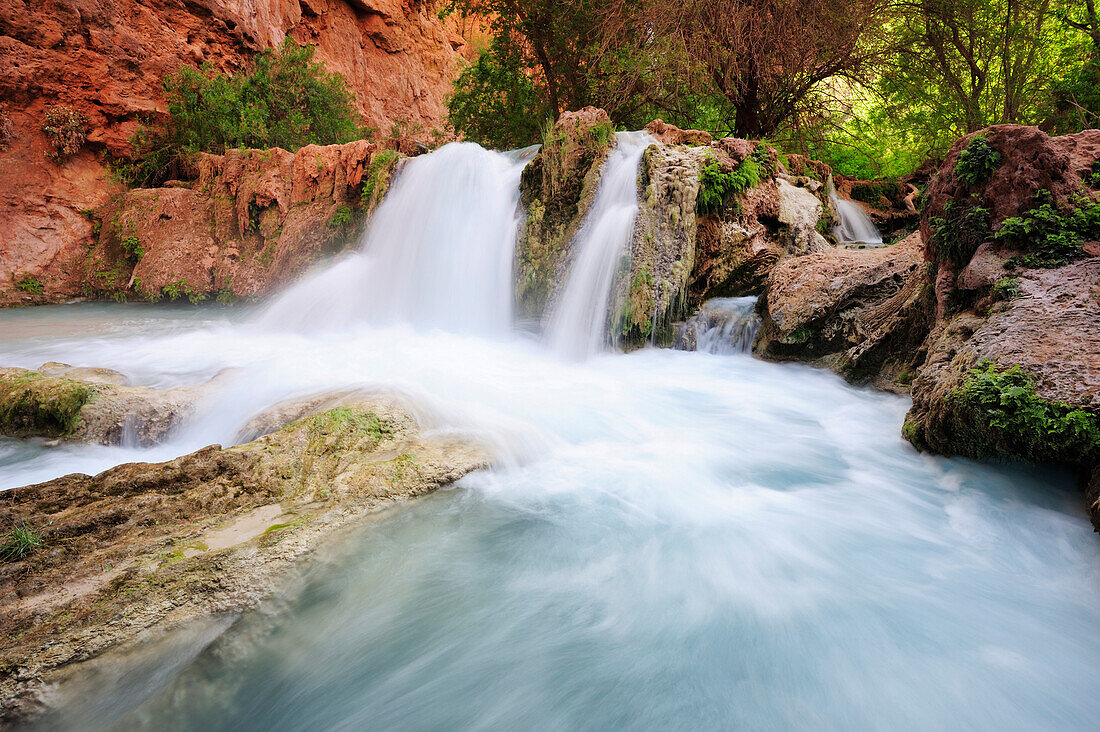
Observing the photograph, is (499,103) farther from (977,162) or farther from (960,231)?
(960,231)

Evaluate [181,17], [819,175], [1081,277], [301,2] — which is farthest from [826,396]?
[301,2]

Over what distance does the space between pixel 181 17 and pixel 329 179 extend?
8.09 meters

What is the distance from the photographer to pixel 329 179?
36.2ft

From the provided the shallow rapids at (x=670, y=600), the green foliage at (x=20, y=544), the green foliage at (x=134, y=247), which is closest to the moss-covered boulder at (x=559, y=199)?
the shallow rapids at (x=670, y=600)

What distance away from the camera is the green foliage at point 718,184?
6.89m

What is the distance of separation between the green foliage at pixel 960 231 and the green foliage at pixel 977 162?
0.21 meters

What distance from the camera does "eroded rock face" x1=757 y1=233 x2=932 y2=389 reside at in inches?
197

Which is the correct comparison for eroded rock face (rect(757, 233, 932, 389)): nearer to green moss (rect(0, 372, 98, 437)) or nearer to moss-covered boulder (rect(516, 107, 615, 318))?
moss-covered boulder (rect(516, 107, 615, 318))

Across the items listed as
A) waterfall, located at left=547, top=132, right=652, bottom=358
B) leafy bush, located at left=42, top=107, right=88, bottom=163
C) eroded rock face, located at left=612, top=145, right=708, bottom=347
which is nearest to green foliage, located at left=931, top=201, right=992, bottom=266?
eroded rock face, located at left=612, top=145, right=708, bottom=347

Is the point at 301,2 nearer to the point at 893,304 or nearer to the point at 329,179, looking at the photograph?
the point at 329,179

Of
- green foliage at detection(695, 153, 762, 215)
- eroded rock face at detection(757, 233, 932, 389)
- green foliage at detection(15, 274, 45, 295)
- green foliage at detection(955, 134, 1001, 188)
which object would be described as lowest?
green foliage at detection(15, 274, 45, 295)

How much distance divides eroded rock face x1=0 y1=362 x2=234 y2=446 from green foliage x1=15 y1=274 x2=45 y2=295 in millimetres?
9905

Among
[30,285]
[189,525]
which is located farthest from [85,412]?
[30,285]

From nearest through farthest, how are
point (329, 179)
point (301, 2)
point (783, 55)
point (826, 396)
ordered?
point (826, 396) → point (783, 55) → point (329, 179) → point (301, 2)
